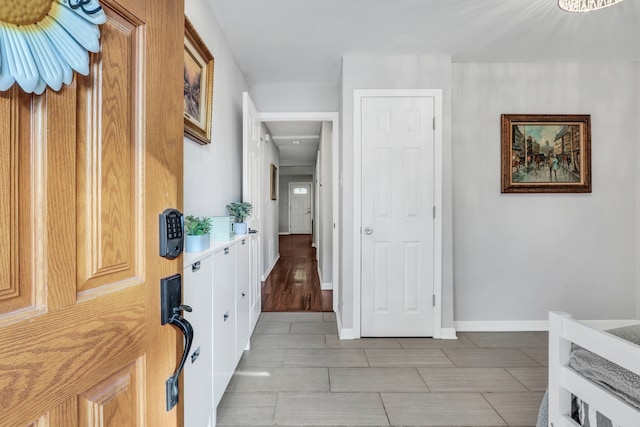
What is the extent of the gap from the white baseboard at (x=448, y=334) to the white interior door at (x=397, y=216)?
9cm

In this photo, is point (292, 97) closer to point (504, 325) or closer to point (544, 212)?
point (544, 212)

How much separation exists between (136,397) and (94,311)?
8.9 inches

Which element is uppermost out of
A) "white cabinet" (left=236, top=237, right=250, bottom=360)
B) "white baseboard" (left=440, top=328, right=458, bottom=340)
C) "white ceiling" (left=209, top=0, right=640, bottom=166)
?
"white ceiling" (left=209, top=0, right=640, bottom=166)

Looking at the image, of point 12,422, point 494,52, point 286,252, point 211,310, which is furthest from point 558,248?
point 286,252

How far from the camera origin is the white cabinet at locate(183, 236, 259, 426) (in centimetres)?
125

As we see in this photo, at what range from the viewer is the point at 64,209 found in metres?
0.49

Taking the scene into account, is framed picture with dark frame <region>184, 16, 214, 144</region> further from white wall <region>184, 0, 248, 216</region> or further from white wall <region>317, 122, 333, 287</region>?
white wall <region>317, 122, 333, 287</region>

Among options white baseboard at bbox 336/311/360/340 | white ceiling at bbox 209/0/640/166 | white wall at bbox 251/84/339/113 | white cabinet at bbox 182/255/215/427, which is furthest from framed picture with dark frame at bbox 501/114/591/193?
white cabinet at bbox 182/255/215/427

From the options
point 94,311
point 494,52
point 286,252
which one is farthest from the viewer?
point 286,252

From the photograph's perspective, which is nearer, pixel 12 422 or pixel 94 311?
pixel 12 422

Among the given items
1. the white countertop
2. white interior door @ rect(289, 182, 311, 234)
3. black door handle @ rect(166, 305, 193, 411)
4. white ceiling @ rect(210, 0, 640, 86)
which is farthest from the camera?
white interior door @ rect(289, 182, 311, 234)

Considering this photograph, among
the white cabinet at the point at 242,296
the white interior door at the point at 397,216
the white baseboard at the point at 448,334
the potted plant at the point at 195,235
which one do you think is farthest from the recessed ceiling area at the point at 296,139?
the potted plant at the point at 195,235

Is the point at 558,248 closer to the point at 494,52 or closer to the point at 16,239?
the point at 494,52

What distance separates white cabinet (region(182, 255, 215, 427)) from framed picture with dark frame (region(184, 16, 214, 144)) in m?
0.79
